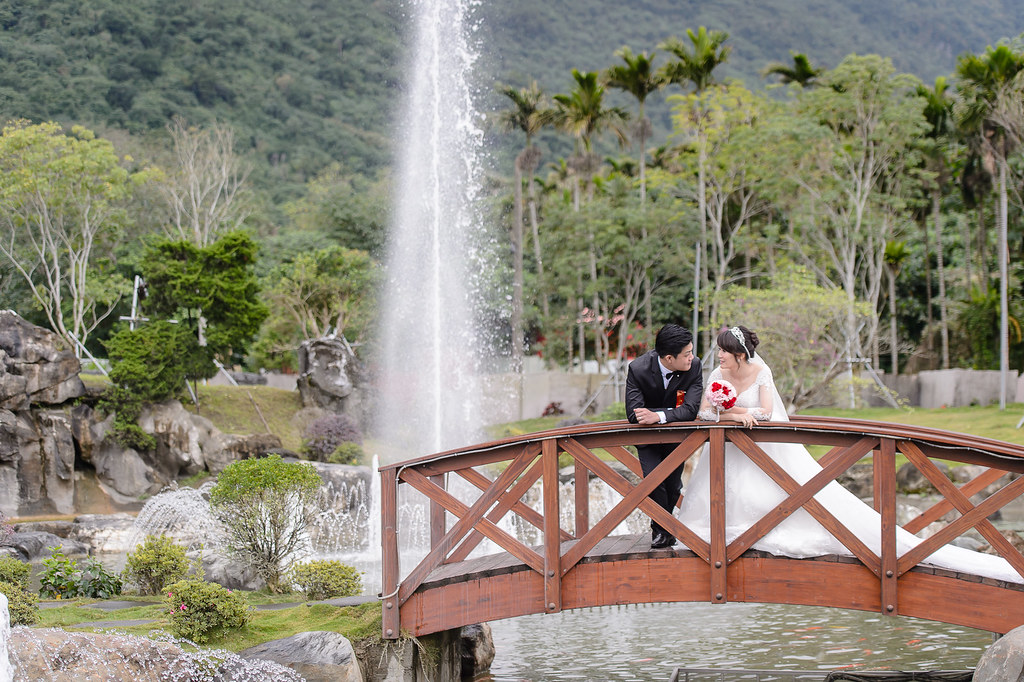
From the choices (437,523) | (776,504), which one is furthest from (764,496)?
(437,523)

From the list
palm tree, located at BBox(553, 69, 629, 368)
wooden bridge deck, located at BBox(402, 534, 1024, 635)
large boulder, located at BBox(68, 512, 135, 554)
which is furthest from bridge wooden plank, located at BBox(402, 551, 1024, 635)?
palm tree, located at BBox(553, 69, 629, 368)

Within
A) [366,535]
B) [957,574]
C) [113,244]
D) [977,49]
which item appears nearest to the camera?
[957,574]

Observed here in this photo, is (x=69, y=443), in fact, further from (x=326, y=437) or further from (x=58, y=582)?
(x=58, y=582)

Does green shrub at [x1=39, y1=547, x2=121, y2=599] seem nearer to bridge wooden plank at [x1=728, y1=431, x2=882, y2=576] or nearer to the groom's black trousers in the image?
the groom's black trousers

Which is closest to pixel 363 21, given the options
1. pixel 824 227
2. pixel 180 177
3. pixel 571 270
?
pixel 180 177

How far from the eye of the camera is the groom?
6.67m

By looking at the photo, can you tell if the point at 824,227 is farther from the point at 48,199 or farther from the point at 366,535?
the point at 48,199

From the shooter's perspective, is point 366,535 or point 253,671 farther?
point 366,535

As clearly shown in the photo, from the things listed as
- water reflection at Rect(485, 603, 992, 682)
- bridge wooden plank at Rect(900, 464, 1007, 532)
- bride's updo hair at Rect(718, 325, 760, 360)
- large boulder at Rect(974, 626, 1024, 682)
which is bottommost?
water reflection at Rect(485, 603, 992, 682)

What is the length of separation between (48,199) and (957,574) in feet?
91.7

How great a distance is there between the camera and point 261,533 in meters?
10.2

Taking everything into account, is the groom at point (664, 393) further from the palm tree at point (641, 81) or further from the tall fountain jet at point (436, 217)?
the palm tree at point (641, 81)

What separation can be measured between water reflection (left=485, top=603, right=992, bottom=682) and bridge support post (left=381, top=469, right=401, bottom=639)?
187 cm

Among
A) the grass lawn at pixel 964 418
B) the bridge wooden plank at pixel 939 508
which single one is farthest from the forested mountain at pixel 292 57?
the bridge wooden plank at pixel 939 508
